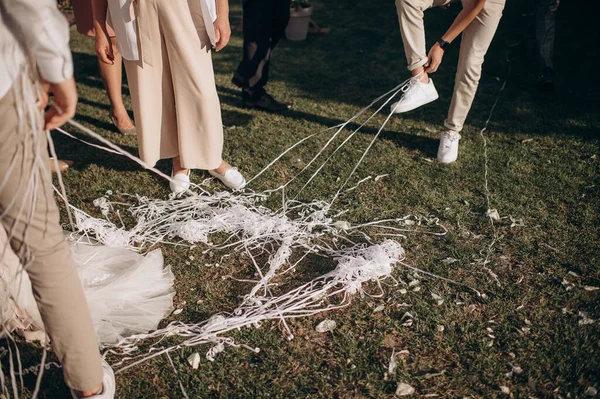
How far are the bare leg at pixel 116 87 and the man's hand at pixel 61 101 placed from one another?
278 cm

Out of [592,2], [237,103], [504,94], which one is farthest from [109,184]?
[592,2]

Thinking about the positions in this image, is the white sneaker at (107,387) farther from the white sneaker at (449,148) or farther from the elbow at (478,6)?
the elbow at (478,6)

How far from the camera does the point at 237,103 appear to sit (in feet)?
17.4

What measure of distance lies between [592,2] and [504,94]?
355cm

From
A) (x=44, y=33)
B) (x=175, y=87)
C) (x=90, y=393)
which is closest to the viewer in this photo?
(x=44, y=33)

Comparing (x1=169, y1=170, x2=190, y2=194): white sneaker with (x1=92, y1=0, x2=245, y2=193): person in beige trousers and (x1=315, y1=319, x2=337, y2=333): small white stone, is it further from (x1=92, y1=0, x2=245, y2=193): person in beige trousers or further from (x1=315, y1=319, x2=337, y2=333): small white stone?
(x1=315, y1=319, x2=337, y2=333): small white stone

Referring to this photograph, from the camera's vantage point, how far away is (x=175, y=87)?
345cm

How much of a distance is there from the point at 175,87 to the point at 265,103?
1.76 meters

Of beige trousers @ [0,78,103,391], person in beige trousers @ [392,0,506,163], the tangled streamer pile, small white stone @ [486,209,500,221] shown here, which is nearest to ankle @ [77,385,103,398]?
beige trousers @ [0,78,103,391]

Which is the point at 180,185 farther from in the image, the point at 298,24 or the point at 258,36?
the point at 298,24

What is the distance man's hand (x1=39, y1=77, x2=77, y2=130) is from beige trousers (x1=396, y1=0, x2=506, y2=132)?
2.75m

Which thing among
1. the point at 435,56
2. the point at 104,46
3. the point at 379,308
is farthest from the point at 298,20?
the point at 379,308

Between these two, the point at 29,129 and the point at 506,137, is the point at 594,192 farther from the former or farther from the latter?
the point at 29,129

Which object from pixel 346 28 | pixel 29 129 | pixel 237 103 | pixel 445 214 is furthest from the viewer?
pixel 346 28
